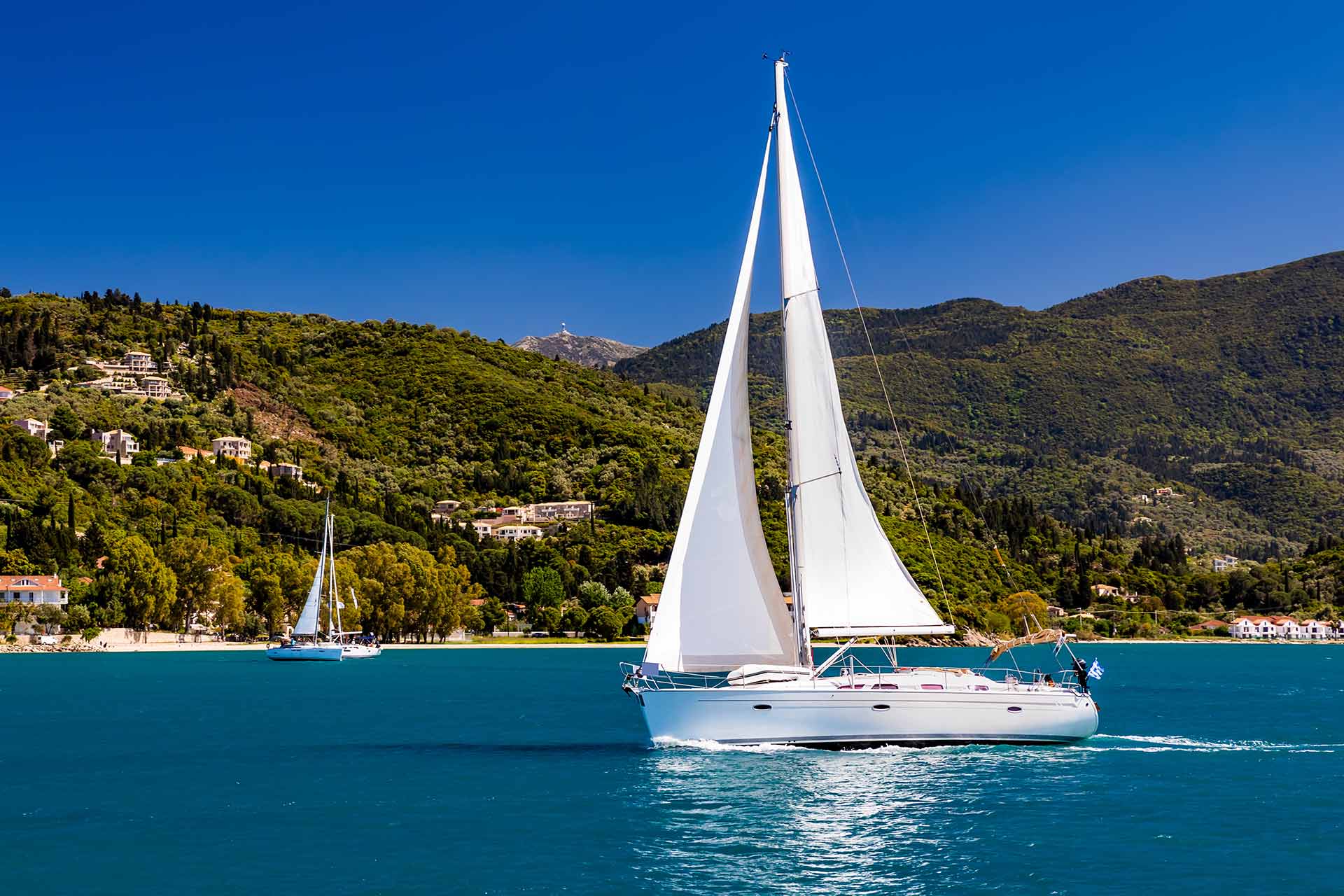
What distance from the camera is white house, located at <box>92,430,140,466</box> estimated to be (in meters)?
157

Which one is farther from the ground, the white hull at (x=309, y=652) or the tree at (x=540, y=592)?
the tree at (x=540, y=592)

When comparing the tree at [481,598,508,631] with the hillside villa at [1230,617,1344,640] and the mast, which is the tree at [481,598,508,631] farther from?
the mast

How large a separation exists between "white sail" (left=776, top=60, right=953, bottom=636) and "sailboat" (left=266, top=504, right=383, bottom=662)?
2811 inches

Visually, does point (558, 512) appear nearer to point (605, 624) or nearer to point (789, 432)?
point (605, 624)

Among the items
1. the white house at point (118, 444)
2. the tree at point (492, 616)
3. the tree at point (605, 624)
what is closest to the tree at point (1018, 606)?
the tree at point (605, 624)

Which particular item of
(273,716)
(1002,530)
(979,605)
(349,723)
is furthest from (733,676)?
(1002,530)

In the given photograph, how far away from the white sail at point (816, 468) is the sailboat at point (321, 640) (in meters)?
71.4

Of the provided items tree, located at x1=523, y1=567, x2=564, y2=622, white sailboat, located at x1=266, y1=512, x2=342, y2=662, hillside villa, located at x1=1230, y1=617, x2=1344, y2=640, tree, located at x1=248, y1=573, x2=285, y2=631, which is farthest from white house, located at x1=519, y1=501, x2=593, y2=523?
hillside villa, located at x1=1230, y1=617, x2=1344, y2=640

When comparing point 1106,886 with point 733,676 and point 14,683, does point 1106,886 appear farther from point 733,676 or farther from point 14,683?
point 14,683

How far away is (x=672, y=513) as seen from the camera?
522 feet

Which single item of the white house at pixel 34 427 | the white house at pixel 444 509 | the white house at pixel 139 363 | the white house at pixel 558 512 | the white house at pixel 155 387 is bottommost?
the white house at pixel 558 512

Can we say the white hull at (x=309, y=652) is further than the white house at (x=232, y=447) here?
No

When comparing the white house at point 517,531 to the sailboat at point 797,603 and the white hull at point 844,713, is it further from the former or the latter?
the white hull at point 844,713

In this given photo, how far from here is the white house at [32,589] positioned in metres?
107
